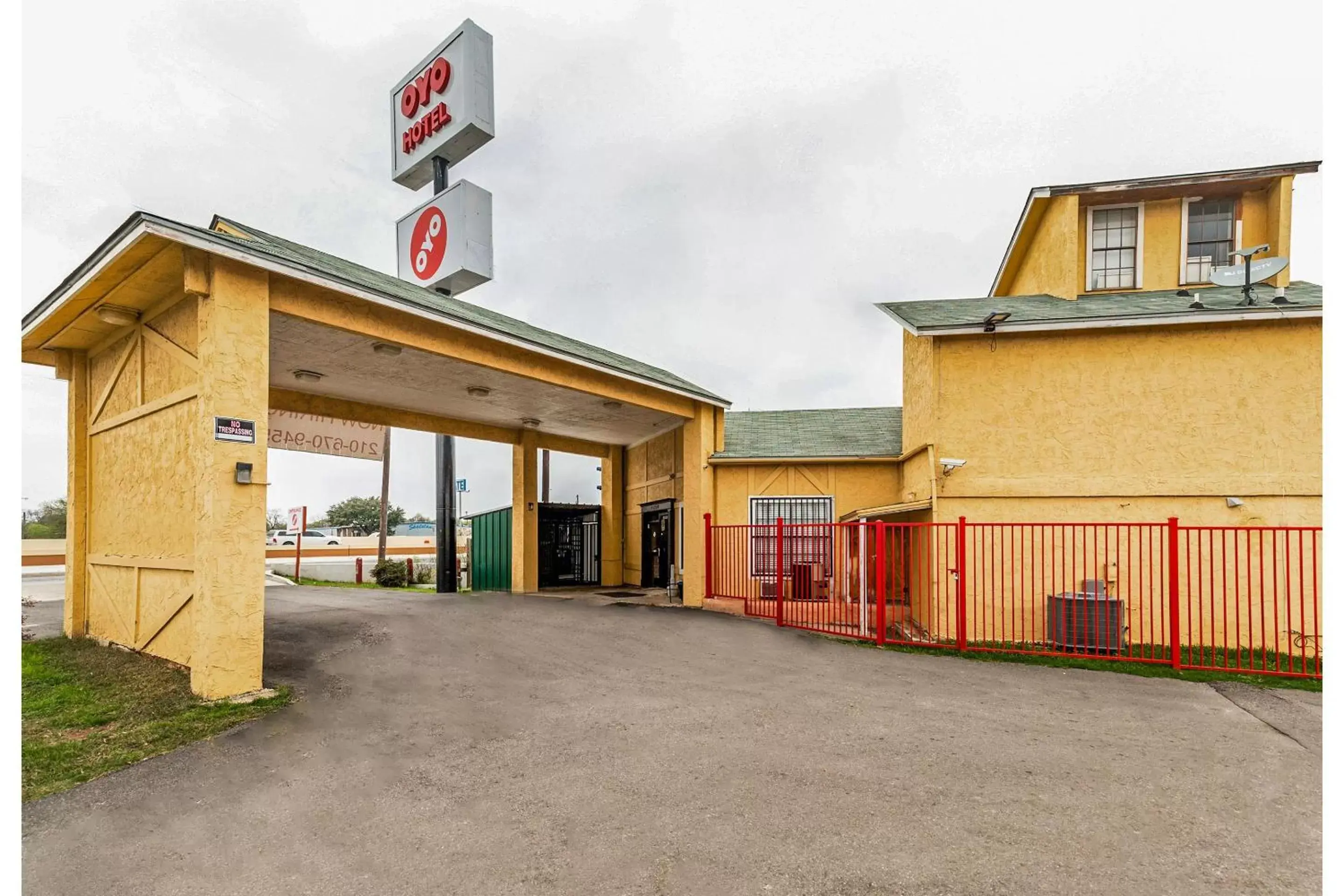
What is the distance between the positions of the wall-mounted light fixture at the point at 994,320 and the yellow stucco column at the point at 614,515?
12.2 meters

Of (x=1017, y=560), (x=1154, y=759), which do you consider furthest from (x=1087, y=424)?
(x=1154, y=759)

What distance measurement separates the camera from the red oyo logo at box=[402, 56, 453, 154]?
1764 centimetres

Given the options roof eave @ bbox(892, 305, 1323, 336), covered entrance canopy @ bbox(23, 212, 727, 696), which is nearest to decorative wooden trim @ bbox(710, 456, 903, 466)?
covered entrance canopy @ bbox(23, 212, 727, 696)

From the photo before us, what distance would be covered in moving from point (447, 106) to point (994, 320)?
1531 centimetres

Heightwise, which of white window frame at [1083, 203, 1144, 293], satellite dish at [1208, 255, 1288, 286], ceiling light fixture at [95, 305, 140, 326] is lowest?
Result: ceiling light fixture at [95, 305, 140, 326]

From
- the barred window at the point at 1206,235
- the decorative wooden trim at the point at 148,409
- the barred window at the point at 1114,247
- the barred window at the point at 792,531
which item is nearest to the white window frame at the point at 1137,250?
the barred window at the point at 1114,247

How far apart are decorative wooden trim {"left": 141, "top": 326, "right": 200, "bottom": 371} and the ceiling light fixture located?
0.73ft

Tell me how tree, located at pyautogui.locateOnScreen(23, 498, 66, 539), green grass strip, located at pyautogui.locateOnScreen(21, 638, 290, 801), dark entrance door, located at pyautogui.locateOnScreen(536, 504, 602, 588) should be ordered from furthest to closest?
tree, located at pyautogui.locateOnScreen(23, 498, 66, 539)
dark entrance door, located at pyautogui.locateOnScreen(536, 504, 602, 588)
green grass strip, located at pyautogui.locateOnScreen(21, 638, 290, 801)

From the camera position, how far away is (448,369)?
11.2 meters

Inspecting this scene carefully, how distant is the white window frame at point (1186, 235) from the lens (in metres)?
12.8

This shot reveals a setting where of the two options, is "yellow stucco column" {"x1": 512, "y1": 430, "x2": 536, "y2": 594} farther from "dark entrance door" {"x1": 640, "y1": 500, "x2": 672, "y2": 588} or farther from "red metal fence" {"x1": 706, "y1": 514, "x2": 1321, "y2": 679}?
"red metal fence" {"x1": 706, "y1": 514, "x2": 1321, "y2": 679}

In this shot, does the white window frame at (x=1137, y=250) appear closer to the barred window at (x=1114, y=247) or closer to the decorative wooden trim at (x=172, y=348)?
the barred window at (x=1114, y=247)

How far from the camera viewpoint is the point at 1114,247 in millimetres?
13164

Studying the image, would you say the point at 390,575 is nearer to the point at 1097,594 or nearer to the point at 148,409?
the point at 148,409
